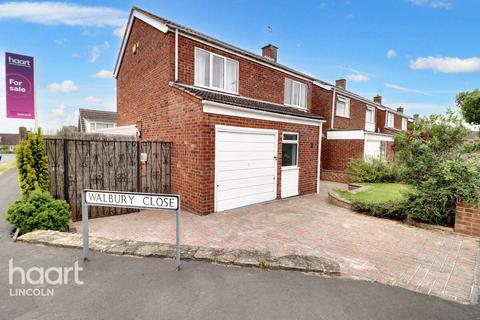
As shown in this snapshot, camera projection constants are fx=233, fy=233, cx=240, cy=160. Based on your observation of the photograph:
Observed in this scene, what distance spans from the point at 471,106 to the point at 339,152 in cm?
1080

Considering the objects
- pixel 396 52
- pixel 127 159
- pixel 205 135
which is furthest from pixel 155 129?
pixel 396 52

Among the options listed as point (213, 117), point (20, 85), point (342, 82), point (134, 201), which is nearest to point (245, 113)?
point (213, 117)

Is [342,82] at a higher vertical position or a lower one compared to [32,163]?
higher

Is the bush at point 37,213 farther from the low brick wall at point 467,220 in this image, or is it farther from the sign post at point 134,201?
the low brick wall at point 467,220

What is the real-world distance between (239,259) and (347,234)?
2986 mm

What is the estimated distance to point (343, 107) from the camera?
59.0 ft

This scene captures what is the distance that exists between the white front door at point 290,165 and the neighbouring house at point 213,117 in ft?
0.13

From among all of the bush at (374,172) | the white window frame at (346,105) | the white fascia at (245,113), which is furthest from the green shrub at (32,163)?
the white window frame at (346,105)

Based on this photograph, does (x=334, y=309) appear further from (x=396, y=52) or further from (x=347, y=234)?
(x=396, y=52)

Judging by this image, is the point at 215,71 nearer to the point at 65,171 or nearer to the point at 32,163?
the point at 65,171

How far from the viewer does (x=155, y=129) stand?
887 centimetres

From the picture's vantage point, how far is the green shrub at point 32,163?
5.38 meters

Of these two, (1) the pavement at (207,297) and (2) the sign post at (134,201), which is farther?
(2) the sign post at (134,201)

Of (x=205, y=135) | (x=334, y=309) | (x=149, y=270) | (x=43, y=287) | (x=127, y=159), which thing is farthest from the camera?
(x=127, y=159)
